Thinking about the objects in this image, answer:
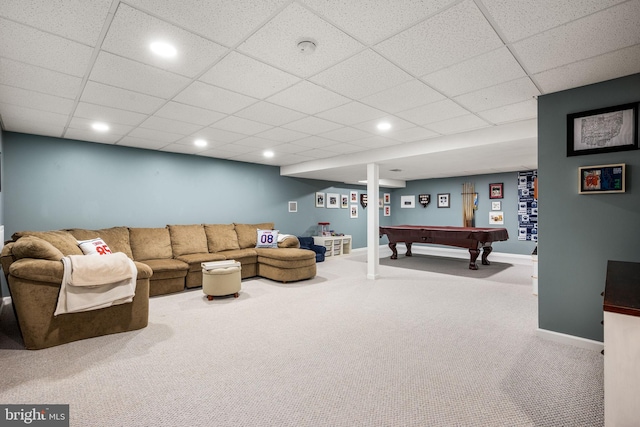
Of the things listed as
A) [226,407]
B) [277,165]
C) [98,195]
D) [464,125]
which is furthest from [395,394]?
[277,165]

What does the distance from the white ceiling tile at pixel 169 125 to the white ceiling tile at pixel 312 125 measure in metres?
1.31

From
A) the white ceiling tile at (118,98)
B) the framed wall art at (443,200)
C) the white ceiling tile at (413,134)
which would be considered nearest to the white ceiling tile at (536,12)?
the white ceiling tile at (413,134)

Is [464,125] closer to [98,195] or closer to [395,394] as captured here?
[395,394]

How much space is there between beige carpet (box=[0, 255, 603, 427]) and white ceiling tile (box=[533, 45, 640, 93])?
242 cm

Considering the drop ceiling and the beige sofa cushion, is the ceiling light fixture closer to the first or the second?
the drop ceiling

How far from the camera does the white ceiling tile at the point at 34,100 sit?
290 centimetres

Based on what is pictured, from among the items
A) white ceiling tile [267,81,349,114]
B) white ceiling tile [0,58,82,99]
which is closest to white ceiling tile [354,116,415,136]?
white ceiling tile [267,81,349,114]

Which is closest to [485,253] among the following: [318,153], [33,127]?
[318,153]

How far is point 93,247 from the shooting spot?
13.4ft

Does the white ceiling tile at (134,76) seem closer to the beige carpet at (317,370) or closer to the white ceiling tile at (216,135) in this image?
the white ceiling tile at (216,135)

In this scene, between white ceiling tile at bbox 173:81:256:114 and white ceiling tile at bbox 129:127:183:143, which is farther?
white ceiling tile at bbox 129:127:183:143

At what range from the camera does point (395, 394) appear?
207 cm

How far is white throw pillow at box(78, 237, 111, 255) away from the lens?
13.2 ft

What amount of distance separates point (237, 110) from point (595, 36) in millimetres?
3117
